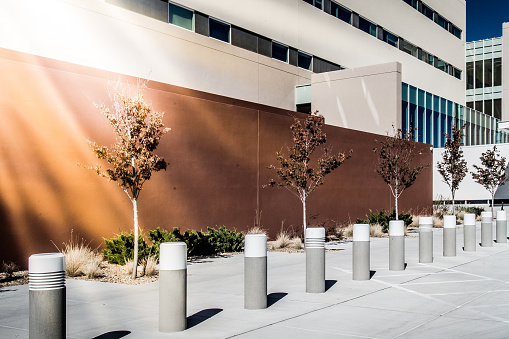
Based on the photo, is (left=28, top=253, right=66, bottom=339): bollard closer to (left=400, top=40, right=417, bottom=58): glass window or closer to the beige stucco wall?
the beige stucco wall

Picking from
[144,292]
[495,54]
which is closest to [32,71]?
[144,292]

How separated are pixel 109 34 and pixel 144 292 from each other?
42.0 ft

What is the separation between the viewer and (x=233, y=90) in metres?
25.4

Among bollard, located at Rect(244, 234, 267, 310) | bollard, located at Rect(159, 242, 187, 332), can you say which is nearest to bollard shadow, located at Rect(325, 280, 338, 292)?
bollard, located at Rect(244, 234, 267, 310)

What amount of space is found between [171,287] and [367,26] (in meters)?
31.5

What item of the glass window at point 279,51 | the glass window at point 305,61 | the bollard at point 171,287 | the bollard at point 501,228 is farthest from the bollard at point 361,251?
the glass window at point 305,61

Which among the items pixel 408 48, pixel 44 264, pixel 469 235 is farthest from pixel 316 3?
pixel 44 264

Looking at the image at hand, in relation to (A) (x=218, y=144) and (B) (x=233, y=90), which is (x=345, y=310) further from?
(B) (x=233, y=90)

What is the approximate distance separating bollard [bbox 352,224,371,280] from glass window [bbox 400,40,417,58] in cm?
3110

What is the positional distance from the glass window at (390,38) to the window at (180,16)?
17855 millimetres

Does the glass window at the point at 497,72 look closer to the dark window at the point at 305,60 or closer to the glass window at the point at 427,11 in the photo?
the glass window at the point at 427,11

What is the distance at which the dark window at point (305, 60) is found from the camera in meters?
30.2

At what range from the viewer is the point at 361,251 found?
1070 cm

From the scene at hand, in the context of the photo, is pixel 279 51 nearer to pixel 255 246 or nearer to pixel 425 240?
pixel 425 240
